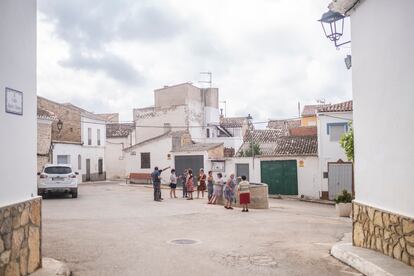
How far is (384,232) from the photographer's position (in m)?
7.55

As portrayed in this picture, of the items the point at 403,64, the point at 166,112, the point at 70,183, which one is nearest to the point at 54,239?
the point at 403,64

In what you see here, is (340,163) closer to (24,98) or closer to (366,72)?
(366,72)

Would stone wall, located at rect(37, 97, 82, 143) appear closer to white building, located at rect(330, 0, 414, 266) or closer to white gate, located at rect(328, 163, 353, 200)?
white gate, located at rect(328, 163, 353, 200)

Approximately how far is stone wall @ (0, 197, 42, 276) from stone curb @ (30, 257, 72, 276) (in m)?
0.11

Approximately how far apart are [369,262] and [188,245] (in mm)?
4167

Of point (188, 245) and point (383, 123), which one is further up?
point (383, 123)

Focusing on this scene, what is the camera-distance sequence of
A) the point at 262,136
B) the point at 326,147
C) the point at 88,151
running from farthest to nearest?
the point at 88,151 < the point at 262,136 < the point at 326,147

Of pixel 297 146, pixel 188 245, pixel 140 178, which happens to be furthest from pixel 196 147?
pixel 188 245

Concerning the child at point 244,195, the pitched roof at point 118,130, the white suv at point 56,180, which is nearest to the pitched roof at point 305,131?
the child at point 244,195

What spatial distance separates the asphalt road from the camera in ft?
25.7

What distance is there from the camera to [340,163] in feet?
96.6

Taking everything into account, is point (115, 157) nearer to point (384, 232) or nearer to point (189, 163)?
point (189, 163)

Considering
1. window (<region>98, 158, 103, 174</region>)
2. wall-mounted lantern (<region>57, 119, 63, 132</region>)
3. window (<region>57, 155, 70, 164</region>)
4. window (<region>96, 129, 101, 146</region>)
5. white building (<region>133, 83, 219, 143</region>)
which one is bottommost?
window (<region>98, 158, 103, 174</region>)

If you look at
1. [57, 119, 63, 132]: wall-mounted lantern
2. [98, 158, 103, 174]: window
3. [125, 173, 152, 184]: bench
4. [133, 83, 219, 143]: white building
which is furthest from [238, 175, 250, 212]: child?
[98, 158, 103, 174]: window
